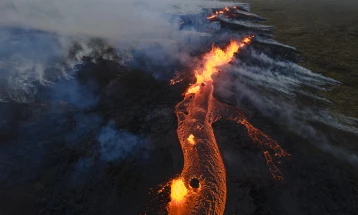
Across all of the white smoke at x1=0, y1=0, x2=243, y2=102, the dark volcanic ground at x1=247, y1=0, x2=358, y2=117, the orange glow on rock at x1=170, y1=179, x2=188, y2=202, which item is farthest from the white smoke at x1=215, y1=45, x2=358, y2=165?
the orange glow on rock at x1=170, y1=179, x2=188, y2=202

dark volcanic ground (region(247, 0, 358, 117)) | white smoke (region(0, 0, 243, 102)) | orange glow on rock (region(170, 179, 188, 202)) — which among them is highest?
white smoke (region(0, 0, 243, 102))

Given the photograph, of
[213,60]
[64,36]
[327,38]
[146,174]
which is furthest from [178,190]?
[327,38]

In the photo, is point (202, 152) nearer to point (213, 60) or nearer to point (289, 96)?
point (289, 96)

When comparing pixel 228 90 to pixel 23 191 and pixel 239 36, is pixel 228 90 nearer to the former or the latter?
pixel 23 191

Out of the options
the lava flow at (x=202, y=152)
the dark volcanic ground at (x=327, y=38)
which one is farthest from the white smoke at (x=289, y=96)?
the lava flow at (x=202, y=152)

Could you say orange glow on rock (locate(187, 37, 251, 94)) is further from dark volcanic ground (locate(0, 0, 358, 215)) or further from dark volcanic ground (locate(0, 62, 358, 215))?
dark volcanic ground (locate(0, 62, 358, 215))

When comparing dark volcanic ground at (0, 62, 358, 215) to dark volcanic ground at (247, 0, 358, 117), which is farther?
dark volcanic ground at (247, 0, 358, 117)

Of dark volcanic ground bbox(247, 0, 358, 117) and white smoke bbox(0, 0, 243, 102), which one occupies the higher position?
white smoke bbox(0, 0, 243, 102)
